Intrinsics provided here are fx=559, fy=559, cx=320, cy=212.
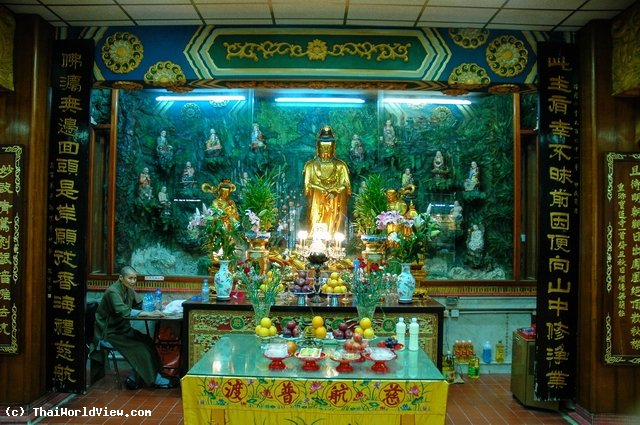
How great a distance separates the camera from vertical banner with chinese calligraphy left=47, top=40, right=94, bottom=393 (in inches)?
190

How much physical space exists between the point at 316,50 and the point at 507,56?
5.55 ft

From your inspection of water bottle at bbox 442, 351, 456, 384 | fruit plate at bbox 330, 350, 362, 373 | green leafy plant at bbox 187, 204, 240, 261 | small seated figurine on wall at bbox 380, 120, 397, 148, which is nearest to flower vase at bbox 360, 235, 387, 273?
water bottle at bbox 442, 351, 456, 384

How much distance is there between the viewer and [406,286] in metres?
5.19

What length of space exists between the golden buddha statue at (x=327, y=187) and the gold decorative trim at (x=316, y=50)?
2.22 m

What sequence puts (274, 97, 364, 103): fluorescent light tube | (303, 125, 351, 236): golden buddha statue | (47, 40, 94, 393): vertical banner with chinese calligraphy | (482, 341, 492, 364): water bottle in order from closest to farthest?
(47, 40, 94, 393): vertical banner with chinese calligraphy, (482, 341, 492, 364): water bottle, (303, 125, 351, 236): golden buddha statue, (274, 97, 364, 103): fluorescent light tube

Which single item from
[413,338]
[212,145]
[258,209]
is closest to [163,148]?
[212,145]

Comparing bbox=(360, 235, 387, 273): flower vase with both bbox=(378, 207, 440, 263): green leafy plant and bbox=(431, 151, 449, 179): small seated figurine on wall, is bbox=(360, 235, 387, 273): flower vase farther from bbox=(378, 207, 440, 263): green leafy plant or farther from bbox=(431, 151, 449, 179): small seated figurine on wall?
bbox=(431, 151, 449, 179): small seated figurine on wall

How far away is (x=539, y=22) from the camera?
4.77 m

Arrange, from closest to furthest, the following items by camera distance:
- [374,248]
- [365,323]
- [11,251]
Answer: [365,323]
[11,251]
[374,248]

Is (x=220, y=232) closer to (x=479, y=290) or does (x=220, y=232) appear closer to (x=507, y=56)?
(x=507, y=56)

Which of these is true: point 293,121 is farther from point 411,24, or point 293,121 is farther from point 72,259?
point 72,259

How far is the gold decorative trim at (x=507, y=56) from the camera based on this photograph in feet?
16.2

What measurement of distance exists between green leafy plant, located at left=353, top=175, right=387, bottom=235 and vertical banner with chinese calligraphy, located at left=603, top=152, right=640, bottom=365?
8.68 feet

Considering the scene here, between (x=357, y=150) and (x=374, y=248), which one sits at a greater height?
(x=357, y=150)
